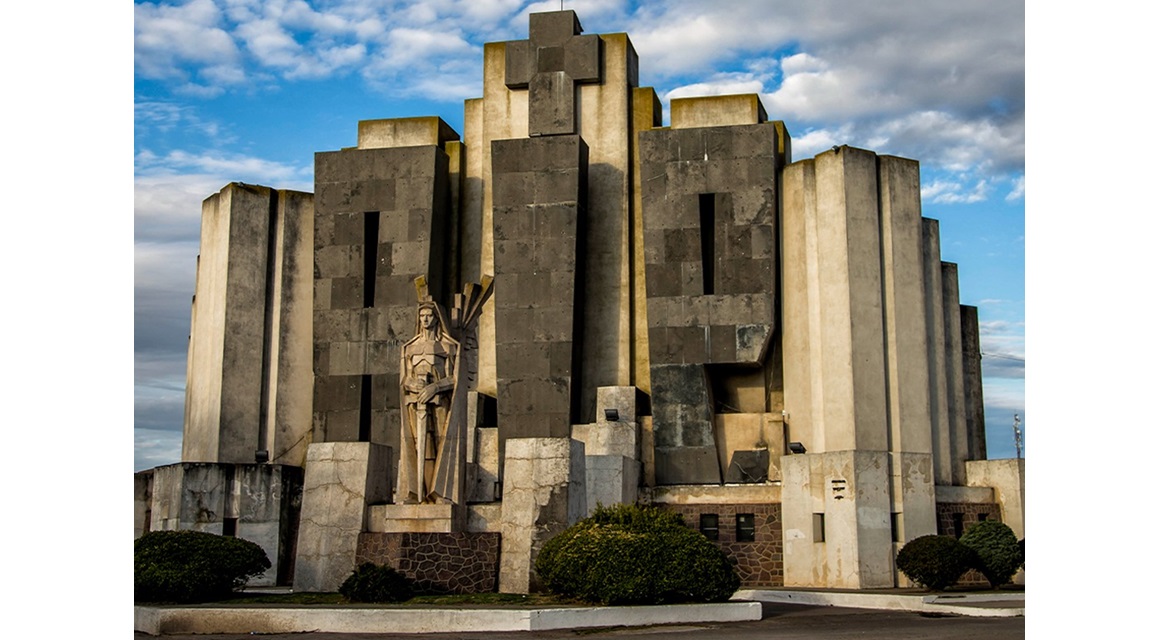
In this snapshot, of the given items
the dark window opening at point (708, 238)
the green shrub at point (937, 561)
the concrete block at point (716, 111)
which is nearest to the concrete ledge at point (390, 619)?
the green shrub at point (937, 561)

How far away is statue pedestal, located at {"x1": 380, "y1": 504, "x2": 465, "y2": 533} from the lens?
2205 cm

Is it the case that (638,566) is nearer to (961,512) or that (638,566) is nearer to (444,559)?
(444,559)

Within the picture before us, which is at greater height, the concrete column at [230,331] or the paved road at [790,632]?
the concrete column at [230,331]

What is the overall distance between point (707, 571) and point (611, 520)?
197 centimetres

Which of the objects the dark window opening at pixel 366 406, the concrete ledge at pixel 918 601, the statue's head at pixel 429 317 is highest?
the statue's head at pixel 429 317

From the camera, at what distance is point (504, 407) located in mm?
34438

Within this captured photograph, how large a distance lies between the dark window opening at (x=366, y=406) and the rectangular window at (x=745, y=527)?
10.4 metres

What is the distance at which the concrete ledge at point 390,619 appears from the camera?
16.5 metres

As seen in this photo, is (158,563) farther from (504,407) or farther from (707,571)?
(504,407)

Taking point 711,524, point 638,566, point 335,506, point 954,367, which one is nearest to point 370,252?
point 711,524

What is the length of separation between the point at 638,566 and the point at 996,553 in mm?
12030

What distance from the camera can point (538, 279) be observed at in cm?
3481

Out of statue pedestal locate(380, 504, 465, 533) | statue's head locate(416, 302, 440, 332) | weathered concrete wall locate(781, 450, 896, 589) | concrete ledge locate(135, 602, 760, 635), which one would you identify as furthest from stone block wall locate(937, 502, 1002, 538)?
concrete ledge locate(135, 602, 760, 635)

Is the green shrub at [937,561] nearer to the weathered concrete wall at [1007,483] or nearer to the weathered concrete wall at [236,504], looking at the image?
the weathered concrete wall at [1007,483]
